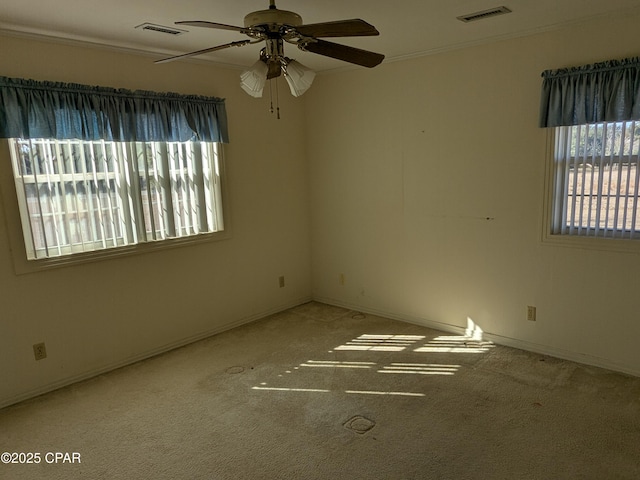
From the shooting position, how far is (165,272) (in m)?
3.85

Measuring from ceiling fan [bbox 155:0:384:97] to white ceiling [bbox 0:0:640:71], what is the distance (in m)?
0.60

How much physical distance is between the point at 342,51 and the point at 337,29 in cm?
27

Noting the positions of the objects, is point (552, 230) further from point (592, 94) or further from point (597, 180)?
point (592, 94)

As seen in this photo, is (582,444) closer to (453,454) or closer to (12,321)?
(453,454)

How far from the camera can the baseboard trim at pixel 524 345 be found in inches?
128

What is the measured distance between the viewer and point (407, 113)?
4.08 metres

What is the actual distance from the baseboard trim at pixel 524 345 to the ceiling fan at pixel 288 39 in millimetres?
2675

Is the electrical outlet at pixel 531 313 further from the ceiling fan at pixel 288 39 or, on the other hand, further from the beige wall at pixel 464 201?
the ceiling fan at pixel 288 39

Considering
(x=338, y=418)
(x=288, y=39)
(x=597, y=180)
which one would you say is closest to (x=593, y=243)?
(x=597, y=180)

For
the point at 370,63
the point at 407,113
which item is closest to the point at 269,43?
the point at 370,63

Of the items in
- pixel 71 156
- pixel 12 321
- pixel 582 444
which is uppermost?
pixel 71 156

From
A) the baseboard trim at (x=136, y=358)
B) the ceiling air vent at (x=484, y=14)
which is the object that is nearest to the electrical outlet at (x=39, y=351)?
the baseboard trim at (x=136, y=358)

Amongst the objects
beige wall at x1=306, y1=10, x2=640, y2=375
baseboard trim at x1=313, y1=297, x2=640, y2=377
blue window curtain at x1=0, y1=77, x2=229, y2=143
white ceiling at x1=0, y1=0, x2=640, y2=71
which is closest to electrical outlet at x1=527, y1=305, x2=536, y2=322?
beige wall at x1=306, y1=10, x2=640, y2=375

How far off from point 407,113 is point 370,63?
1.92 metres
